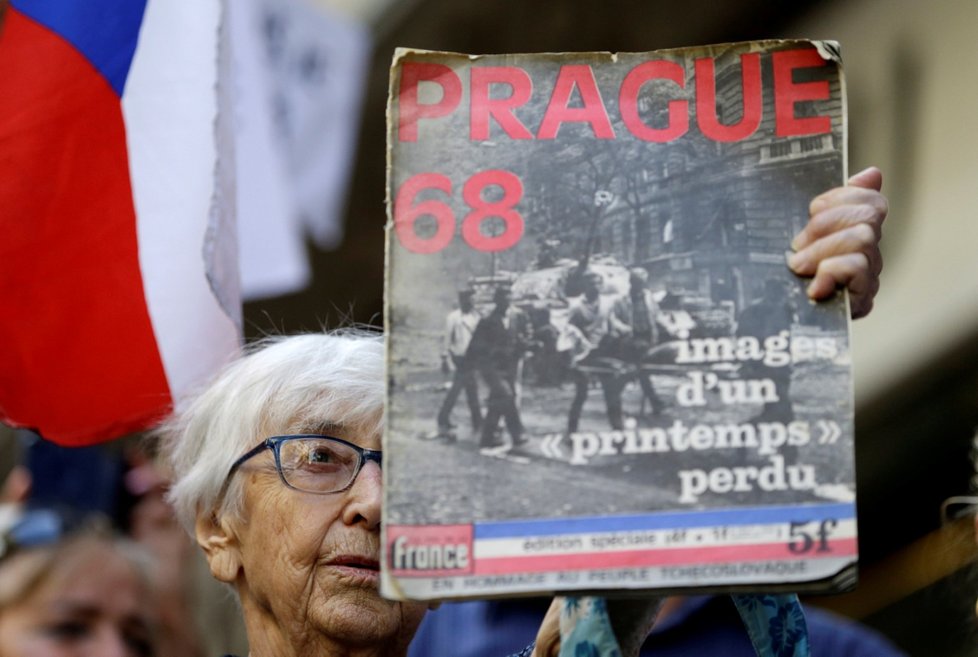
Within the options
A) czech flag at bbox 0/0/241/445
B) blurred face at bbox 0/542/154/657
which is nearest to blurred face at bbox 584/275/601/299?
czech flag at bbox 0/0/241/445

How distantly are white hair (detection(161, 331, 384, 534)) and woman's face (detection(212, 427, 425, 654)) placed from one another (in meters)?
0.05

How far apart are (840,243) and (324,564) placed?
0.99 meters

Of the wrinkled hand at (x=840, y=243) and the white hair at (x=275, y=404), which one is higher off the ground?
the wrinkled hand at (x=840, y=243)

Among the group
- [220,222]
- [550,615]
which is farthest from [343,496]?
[220,222]

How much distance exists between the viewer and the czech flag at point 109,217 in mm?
3074

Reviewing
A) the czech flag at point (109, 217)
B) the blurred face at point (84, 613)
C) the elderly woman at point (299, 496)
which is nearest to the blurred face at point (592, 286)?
the elderly woman at point (299, 496)

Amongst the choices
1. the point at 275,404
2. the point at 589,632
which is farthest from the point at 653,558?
the point at 275,404

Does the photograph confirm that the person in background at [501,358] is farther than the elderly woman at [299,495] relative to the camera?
No

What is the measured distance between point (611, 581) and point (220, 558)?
3.17 feet

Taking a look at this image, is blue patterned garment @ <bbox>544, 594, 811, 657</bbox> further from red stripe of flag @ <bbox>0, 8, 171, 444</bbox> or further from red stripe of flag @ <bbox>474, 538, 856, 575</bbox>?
red stripe of flag @ <bbox>0, 8, 171, 444</bbox>

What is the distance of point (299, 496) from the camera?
2490mm

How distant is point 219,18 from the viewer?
3.24 metres

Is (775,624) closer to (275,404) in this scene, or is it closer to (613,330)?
(613,330)

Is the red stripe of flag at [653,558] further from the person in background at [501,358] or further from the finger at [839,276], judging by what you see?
the finger at [839,276]
